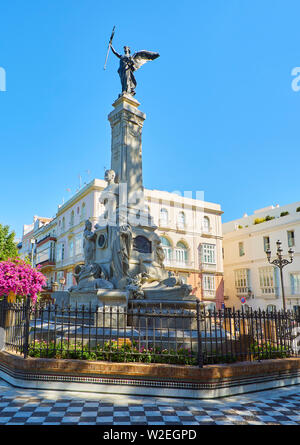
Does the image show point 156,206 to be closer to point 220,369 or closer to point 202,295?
point 202,295

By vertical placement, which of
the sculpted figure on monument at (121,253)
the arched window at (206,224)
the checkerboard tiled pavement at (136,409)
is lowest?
the checkerboard tiled pavement at (136,409)

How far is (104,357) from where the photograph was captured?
693cm

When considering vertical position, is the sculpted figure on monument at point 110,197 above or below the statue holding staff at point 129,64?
below

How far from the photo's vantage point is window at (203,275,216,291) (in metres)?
36.4

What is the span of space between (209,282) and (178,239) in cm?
555

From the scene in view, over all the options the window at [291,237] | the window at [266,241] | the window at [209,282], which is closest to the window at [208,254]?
the window at [209,282]

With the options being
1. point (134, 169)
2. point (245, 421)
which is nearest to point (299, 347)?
point (245, 421)

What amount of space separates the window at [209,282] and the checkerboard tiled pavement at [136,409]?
30.0 metres

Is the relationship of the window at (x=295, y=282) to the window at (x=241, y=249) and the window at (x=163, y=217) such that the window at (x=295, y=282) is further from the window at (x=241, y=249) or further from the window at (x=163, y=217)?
the window at (x=163, y=217)

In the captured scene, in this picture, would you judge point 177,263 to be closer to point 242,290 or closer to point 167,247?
point 167,247

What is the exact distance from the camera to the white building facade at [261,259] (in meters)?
31.5

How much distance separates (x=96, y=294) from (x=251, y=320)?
13.5 ft

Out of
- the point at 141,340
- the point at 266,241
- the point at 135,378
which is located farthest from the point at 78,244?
the point at 135,378

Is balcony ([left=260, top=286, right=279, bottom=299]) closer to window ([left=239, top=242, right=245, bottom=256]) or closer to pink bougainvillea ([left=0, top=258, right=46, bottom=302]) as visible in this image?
window ([left=239, top=242, right=245, bottom=256])
